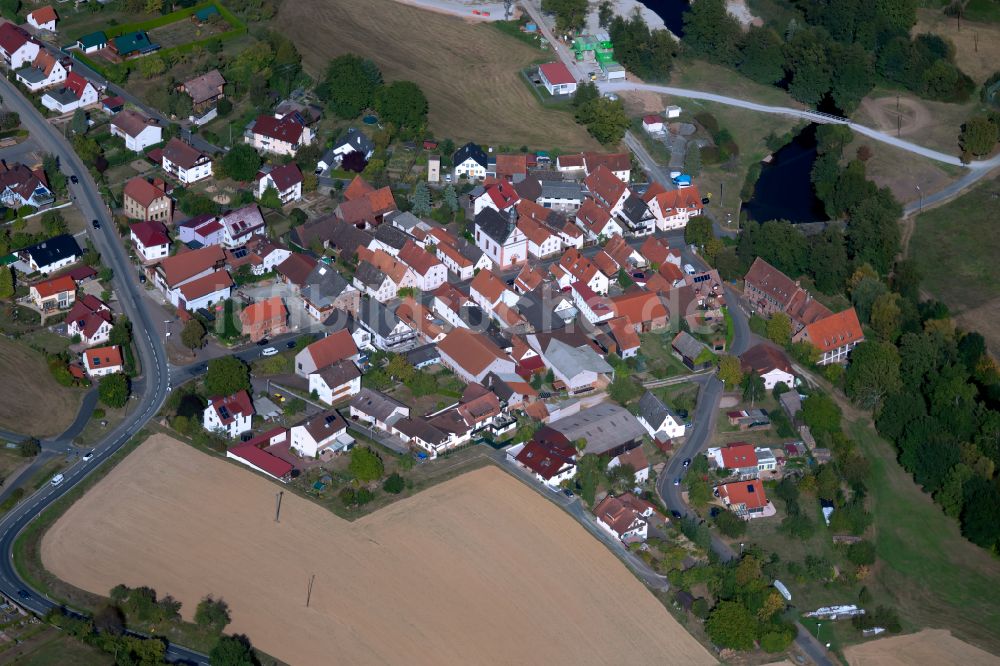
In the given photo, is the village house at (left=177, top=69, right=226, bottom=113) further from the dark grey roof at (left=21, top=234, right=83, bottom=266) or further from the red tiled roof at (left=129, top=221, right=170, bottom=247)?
the dark grey roof at (left=21, top=234, right=83, bottom=266)

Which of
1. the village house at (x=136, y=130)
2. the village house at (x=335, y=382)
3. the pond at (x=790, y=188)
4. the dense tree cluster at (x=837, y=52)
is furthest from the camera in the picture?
the dense tree cluster at (x=837, y=52)

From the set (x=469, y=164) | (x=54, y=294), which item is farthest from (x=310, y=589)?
(x=469, y=164)

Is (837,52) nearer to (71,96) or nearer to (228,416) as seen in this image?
(71,96)

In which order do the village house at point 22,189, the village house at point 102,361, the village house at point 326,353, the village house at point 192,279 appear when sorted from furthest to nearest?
the village house at point 22,189, the village house at point 192,279, the village house at point 326,353, the village house at point 102,361

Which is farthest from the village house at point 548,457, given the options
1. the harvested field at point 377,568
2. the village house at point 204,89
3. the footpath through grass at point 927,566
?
the village house at point 204,89

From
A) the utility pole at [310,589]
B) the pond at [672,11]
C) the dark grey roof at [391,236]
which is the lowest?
the utility pole at [310,589]

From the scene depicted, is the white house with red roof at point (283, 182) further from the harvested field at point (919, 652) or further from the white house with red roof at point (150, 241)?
the harvested field at point (919, 652)
